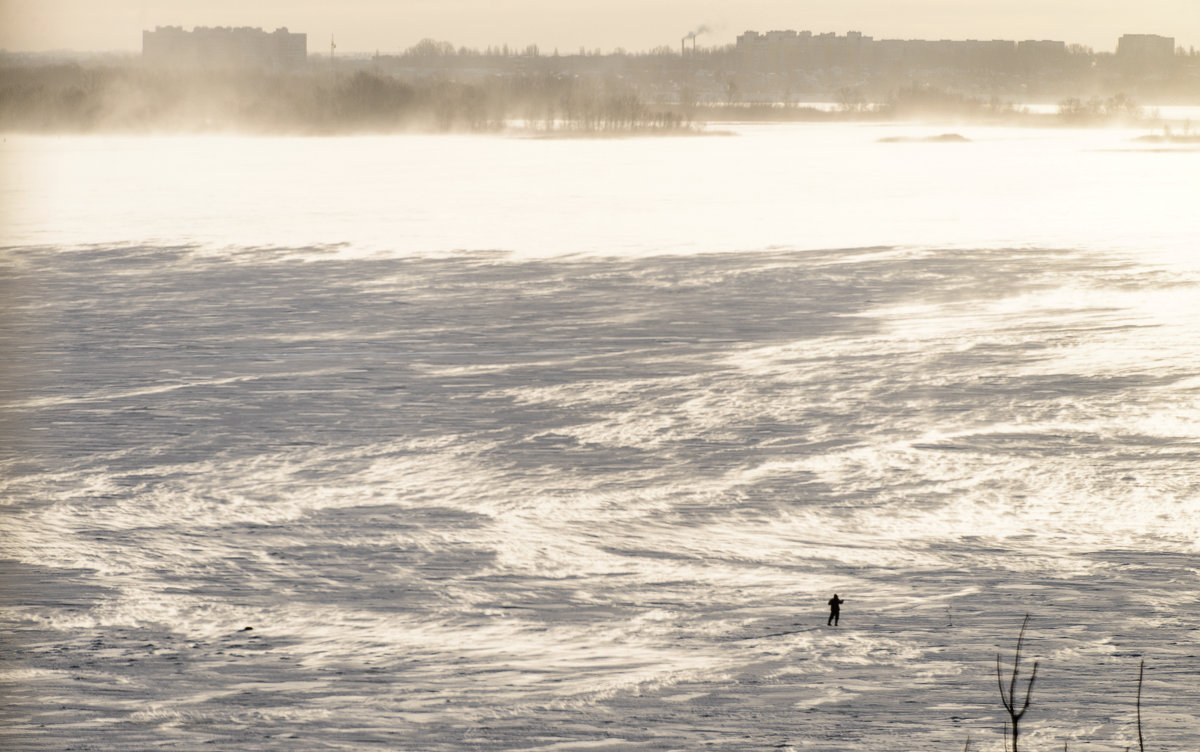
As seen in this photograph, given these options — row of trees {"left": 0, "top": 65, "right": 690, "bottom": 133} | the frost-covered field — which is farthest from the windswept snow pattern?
row of trees {"left": 0, "top": 65, "right": 690, "bottom": 133}

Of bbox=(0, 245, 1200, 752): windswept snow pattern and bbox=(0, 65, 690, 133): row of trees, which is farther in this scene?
bbox=(0, 65, 690, 133): row of trees

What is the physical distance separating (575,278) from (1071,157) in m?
56.1

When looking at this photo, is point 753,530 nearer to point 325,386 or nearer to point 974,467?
point 974,467

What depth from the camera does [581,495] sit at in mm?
9672

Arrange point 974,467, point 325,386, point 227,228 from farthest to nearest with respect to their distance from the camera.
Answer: point 227,228 < point 325,386 < point 974,467

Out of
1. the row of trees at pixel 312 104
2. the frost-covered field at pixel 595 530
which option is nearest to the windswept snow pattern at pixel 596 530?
the frost-covered field at pixel 595 530

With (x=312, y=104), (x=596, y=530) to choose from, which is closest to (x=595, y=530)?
(x=596, y=530)

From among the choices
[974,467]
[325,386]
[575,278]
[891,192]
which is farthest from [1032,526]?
[891,192]

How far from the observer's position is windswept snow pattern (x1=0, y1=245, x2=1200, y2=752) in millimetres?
6188

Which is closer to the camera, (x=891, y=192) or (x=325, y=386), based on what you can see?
(x=325, y=386)

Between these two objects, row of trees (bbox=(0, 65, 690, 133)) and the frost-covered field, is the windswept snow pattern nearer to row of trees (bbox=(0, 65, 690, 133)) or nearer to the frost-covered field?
the frost-covered field

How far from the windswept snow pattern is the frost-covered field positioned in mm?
A: 33

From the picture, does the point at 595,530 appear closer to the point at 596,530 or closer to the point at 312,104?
the point at 596,530

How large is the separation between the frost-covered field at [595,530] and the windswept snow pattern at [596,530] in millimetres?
33
